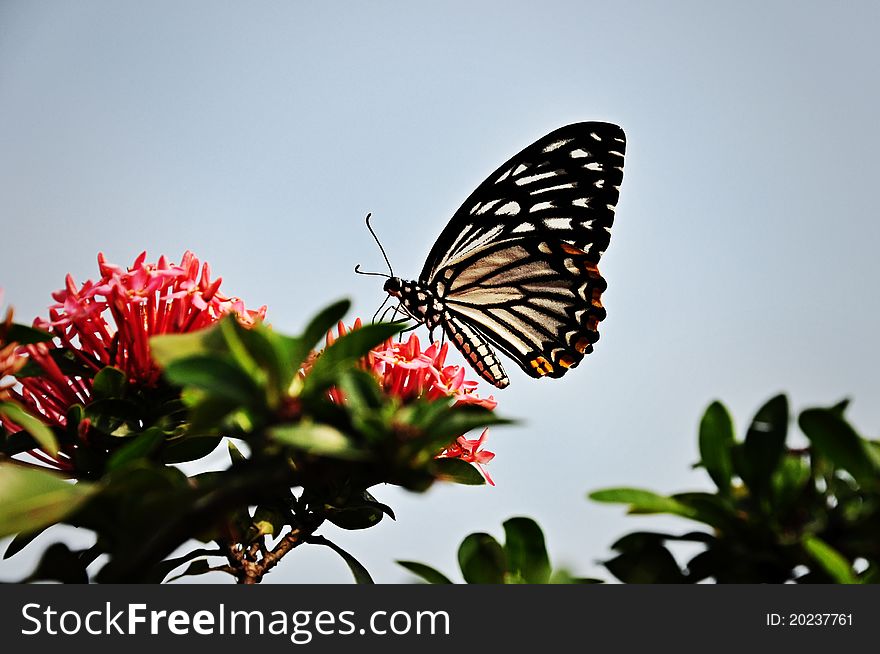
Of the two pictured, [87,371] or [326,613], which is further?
[87,371]

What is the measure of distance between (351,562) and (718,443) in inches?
23.9

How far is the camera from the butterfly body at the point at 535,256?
2.87m

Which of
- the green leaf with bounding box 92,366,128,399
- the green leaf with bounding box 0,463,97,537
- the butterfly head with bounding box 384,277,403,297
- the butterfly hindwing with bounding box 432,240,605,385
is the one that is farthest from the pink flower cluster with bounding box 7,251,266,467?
the butterfly hindwing with bounding box 432,240,605,385

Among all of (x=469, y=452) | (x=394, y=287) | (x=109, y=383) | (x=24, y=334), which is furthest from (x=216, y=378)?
(x=394, y=287)

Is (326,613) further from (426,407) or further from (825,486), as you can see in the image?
(825,486)

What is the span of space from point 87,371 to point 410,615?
0.67 meters

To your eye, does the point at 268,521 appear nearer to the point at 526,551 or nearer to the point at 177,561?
the point at 177,561

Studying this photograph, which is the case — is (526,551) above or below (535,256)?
below

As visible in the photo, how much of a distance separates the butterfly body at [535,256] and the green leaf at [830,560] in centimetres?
223

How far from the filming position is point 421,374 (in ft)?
4.02

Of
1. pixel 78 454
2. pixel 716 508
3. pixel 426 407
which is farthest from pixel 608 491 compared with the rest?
pixel 78 454

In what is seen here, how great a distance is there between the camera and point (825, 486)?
1.94 feet

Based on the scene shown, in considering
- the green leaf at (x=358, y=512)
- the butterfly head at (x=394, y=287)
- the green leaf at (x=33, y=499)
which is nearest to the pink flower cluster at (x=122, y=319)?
the green leaf at (x=358, y=512)

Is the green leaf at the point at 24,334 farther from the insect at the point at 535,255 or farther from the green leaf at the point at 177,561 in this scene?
the insect at the point at 535,255
